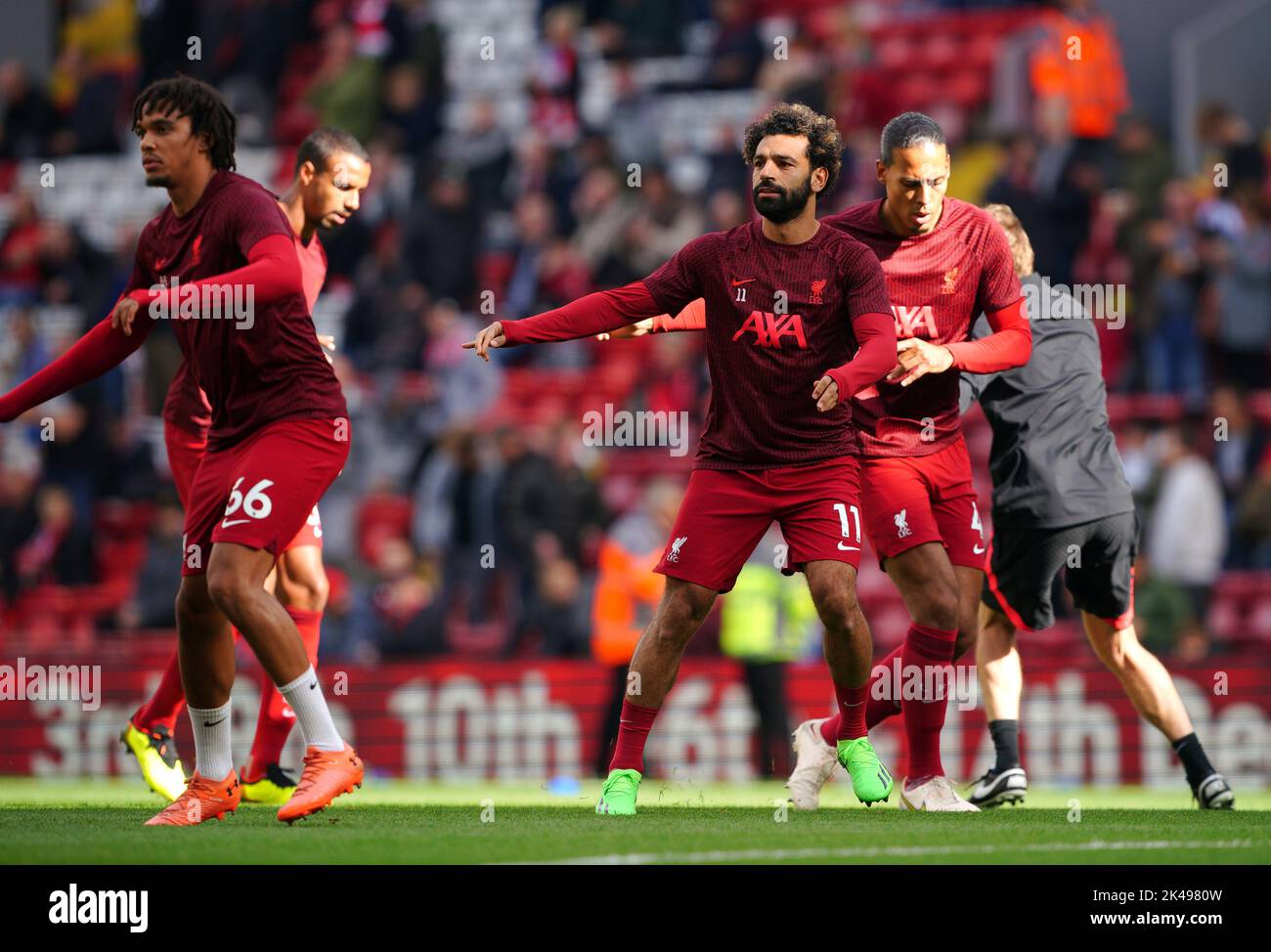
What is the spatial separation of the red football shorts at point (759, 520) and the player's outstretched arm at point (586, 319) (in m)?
0.65

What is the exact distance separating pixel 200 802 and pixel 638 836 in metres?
1.62

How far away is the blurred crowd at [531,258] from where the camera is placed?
14148mm

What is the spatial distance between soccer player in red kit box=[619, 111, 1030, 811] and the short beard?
1.83 feet

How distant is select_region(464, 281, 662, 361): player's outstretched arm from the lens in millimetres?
6504

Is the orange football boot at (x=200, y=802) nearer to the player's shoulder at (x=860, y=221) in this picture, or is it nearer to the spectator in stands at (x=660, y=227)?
the player's shoulder at (x=860, y=221)

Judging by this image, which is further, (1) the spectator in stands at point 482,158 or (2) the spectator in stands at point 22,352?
(1) the spectator in stands at point 482,158

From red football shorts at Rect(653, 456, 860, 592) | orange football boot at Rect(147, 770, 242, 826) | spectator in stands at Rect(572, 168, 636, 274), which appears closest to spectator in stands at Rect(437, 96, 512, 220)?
spectator in stands at Rect(572, 168, 636, 274)

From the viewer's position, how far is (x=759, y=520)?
21.8 ft

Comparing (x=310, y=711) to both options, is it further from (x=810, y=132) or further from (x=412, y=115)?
(x=412, y=115)

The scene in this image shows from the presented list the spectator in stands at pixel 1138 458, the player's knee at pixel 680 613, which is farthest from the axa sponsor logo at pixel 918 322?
the spectator in stands at pixel 1138 458

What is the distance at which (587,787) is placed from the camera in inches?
438

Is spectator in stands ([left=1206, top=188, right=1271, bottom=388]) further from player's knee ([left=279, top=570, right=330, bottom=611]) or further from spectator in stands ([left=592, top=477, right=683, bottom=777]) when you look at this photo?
player's knee ([left=279, top=570, right=330, bottom=611])

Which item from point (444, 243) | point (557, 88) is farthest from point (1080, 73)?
point (444, 243)
